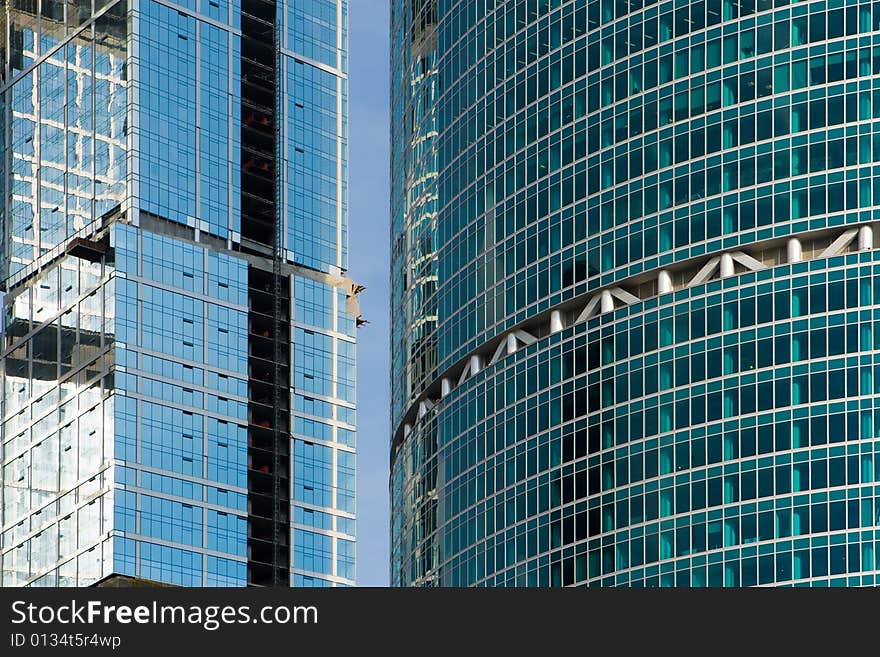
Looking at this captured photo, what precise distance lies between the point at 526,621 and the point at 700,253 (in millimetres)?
136453

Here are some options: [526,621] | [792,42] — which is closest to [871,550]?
[792,42]

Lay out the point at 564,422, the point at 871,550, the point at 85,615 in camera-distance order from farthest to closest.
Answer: the point at 564,422
the point at 871,550
the point at 85,615

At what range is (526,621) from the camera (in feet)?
190

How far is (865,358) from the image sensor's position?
7106 inches

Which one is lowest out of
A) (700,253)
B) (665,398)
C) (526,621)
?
(526,621)

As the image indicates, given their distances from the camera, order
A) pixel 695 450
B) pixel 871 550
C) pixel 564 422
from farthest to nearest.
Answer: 1. pixel 564 422
2. pixel 695 450
3. pixel 871 550

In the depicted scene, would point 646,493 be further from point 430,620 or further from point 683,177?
point 430,620

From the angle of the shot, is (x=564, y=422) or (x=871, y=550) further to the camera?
(x=564, y=422)

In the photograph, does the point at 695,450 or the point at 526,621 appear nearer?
the point at 526,621

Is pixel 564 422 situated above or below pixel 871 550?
above

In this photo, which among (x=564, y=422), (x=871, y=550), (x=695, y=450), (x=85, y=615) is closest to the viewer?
(x=85, y=615)

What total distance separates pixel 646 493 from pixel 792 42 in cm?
4076

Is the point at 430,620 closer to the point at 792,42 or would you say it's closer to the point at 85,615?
the point at 85,615

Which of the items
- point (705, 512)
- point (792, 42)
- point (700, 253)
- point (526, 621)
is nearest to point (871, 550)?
point (705, 512)
